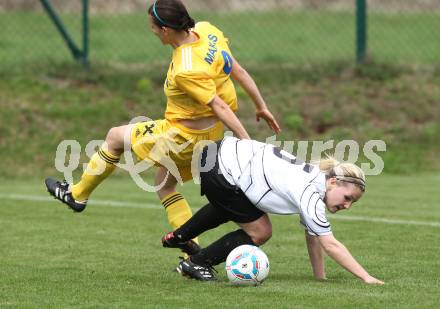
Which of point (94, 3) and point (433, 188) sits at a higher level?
point (433, 188)

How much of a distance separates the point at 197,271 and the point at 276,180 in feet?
2.91

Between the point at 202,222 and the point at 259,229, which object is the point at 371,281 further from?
the point at 202,222

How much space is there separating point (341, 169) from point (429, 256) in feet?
5.10

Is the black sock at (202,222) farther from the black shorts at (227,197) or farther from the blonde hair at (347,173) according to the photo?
the blonde hair at (347,173)

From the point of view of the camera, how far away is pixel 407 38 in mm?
17328

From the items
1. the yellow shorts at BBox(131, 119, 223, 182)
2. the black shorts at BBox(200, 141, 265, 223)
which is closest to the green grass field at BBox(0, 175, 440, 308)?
the black shorts at BBox(200, 141, 265, 223)

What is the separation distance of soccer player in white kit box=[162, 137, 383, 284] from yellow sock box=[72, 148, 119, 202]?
→ 0.80 m

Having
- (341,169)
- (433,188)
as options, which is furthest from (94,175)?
(433,188)

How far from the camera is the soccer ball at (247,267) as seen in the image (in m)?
6.39

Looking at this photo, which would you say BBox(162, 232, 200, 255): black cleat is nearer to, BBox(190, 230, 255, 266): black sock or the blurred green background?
BBox(190, 230, 255, 266): black sock

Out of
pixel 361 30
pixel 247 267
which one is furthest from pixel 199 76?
pixel 361 30

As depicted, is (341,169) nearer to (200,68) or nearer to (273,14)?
(200,68)

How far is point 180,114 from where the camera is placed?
7250 millimetres

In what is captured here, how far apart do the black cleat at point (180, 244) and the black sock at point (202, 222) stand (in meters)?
0.05
